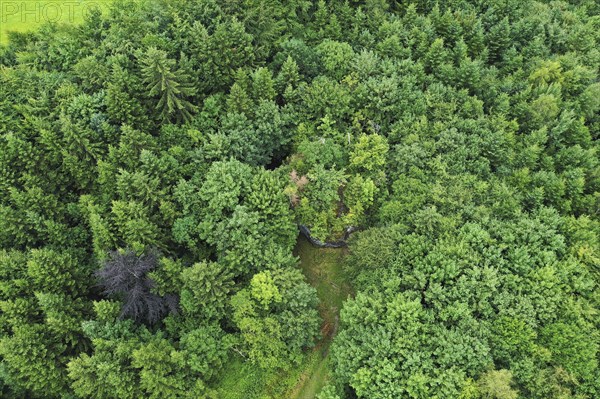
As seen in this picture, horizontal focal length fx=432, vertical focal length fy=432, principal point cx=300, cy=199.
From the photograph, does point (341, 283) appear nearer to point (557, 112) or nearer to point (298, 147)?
point (298, 147)

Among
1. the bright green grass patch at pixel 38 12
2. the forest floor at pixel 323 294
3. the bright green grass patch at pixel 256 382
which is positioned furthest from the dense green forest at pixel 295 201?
the bright green grass patch at pixel 38 12

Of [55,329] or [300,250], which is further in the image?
[300,250]

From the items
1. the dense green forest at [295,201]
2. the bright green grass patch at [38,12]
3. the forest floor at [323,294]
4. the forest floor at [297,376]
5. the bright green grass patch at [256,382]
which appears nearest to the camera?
the dense green forest at [295,201]

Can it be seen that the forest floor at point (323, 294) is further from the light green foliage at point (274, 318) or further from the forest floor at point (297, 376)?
the light green foliage at point (274, 318)

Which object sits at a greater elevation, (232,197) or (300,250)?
(232,197)

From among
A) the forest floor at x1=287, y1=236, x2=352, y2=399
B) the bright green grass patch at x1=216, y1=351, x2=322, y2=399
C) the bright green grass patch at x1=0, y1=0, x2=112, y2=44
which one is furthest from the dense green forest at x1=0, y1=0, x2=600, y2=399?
the bright green grass patch at x1=0, y1=0, x2=112, y2=44

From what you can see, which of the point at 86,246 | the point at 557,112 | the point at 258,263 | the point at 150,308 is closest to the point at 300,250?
the point at 258,263

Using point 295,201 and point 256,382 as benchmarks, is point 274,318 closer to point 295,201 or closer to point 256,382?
point 256,382
